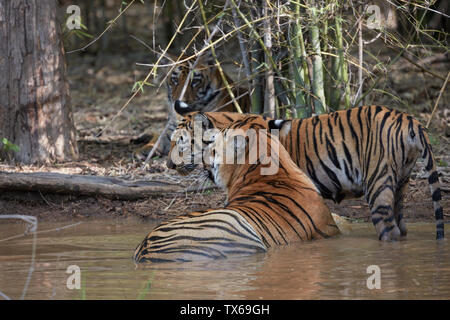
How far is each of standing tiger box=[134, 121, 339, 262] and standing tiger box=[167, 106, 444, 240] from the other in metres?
0.31

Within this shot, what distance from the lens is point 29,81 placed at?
27.3ft

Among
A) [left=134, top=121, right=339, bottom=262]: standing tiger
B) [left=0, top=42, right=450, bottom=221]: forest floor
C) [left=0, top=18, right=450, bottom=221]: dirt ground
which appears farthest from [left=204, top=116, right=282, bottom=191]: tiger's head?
[left=0, top=42, right=450, bottom=221]: forest floor

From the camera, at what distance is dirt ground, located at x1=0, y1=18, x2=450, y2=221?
6.88 metres

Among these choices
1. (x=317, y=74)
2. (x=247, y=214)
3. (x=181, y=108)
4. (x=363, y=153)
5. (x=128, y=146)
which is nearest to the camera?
(x=247, y=214)

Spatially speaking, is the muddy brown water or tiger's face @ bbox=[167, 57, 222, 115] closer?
the muddy brown water

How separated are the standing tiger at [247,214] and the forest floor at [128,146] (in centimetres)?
136

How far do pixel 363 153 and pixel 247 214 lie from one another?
118 centimetres

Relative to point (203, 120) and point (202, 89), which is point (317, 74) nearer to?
point (203, 120)

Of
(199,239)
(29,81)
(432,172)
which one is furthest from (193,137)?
(29,81)

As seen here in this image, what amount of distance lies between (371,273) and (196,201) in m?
3.07

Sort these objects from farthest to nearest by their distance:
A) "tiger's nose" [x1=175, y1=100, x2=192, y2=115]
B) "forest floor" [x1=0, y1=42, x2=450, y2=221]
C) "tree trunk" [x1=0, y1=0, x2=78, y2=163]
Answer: "tree trunk" [x1=0, y1=0, x2=78, y2=163] → "forest floor" [x1=0, y1=42, x2=450, y2=221] → "tiger's nose" [x1=175, y1=100, x2=192, y2=115]

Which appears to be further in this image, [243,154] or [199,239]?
[243,154]

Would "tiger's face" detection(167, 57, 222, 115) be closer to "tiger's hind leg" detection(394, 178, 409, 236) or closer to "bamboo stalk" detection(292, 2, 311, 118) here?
"bamboo stalk" detection(292, 2, 311, 118)

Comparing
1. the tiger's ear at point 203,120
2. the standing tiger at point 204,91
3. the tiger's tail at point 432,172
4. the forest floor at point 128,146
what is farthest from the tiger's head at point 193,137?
the standing tiger at point 204,91
